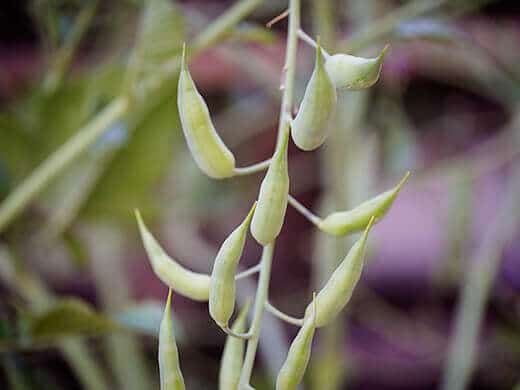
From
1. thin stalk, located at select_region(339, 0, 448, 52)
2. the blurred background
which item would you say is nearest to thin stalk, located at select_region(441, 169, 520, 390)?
the blurred background

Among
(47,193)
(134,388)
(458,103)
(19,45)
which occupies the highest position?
(458,103)

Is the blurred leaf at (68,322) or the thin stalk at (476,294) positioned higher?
the thin stalk at (476,294)

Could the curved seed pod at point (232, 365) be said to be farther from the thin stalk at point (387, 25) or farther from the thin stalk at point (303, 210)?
the thin stalk at point (387, 25)

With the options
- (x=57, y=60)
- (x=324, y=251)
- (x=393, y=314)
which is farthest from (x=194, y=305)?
(x=57, y=60)

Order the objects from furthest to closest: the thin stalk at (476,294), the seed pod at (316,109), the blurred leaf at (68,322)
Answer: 1. the thin stalk at (476,294)
2. the blurred leaf at (68,322)
3. the seed pod at (316,109)

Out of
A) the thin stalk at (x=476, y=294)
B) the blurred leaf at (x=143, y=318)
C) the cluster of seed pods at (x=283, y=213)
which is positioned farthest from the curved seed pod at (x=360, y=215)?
the thin stalk at (x=476, y=294)

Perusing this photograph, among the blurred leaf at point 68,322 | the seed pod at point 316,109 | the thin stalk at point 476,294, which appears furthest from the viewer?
the thin stalk at point 476,294

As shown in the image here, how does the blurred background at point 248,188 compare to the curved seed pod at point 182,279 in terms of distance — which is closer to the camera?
the curved seed pod at point 182,279

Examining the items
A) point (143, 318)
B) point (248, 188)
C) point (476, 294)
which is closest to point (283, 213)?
point (143, 318)

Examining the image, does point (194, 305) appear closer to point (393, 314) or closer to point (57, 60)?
point (393, 314)
